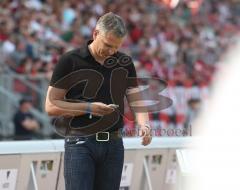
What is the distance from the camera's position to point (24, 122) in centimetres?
1204

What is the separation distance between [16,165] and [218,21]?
1719 cm

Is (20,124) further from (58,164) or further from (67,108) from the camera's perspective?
(67,108)

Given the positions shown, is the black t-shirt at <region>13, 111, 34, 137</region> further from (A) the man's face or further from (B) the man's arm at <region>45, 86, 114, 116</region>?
(A) the man's face

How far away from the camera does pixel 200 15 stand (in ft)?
75.0

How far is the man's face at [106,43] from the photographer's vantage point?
204 inches

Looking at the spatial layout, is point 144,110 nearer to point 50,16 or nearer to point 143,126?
point 143,126

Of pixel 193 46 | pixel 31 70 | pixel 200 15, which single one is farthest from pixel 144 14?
pixel 31 70

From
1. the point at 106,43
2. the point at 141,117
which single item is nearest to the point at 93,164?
the point at 141,117

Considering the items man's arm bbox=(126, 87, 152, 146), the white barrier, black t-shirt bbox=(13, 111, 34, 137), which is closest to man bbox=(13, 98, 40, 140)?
black t-shirt bbox=(13, 111, 34, 137)

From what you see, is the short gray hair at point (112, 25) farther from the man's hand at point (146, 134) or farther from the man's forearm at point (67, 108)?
the man's hand at point (146, 134)

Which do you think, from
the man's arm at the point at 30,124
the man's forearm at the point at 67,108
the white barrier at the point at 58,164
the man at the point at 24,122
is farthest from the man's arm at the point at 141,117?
the man's arm at the point at 30,124

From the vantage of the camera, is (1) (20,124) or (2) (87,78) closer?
(2) (87,78)

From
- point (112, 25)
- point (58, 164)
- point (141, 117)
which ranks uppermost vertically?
point (112, 25)

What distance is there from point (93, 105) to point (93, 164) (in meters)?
0.44
